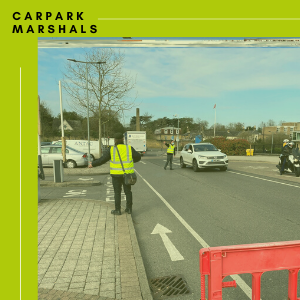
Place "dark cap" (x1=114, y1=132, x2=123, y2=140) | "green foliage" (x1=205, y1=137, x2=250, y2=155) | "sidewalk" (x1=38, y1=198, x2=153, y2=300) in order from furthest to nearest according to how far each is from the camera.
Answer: "green foliage" (x1=205, y1=137, x2=250, y2=155) → "dark cap" (x1=114, y1=132, x2=123, y2=140) → "sidewalk" (x1=38, y1=198, x2=153, y2=300)

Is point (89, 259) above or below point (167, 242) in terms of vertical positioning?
above

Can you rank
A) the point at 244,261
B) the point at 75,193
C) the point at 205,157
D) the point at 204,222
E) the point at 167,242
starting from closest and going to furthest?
the point at 244,261, the point at 167,242, the point at 204,222, the point at 75,193, the point at 205,157

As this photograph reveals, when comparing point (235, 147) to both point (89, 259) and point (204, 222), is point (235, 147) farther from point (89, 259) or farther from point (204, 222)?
point (89, 259)

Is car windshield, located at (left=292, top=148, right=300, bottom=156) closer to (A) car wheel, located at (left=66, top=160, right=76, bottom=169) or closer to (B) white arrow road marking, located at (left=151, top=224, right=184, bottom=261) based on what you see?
(B) white arrow road marking, located at (left=151, top=224, right=184, bottom=261)

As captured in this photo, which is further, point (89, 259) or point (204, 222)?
point (204, 222)

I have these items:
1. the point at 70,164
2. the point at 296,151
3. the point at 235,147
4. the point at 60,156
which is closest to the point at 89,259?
the point at 296,151

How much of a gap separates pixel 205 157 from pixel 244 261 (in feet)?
45.1

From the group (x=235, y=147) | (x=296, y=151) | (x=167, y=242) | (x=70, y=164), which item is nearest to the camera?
(x=167, y=242)

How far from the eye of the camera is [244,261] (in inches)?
77.9

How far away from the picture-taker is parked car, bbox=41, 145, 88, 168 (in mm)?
18594

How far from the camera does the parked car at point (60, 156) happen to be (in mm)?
18594

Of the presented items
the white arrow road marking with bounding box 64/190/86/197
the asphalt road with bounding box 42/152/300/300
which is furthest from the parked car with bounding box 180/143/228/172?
the white arrow road marking with bounding box 64/190/86/197

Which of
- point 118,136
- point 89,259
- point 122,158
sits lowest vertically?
point 89,259

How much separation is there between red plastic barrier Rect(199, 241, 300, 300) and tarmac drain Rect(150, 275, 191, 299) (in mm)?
1252
